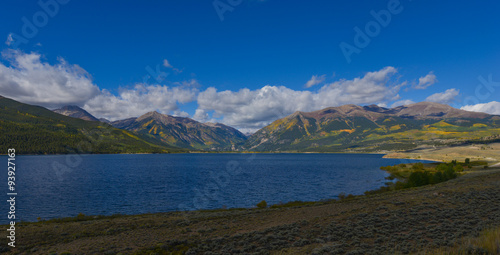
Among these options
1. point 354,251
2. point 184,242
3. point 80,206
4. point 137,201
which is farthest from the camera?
point 137,201

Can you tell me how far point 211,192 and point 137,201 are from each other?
19778 millimetres

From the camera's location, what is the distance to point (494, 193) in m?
35.7

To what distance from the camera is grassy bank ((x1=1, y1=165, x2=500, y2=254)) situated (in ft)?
61.4

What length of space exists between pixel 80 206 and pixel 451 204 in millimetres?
65238

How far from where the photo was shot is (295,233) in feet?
77.1

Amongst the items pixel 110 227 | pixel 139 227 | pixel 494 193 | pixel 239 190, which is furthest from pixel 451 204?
pixel 239 190

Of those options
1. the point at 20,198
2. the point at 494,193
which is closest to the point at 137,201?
the point at 20,198

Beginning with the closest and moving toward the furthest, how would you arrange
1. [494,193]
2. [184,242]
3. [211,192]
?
[184,242] → [494,193] → [211,192]

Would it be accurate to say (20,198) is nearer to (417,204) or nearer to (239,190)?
(239,190)

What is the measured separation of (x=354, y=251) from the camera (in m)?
16.5

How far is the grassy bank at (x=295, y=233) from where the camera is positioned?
1870 centimetres

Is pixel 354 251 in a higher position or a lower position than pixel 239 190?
higher

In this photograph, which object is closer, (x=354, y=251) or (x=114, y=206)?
(x=354, y=251)

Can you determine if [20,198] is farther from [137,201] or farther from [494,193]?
[494,193]
